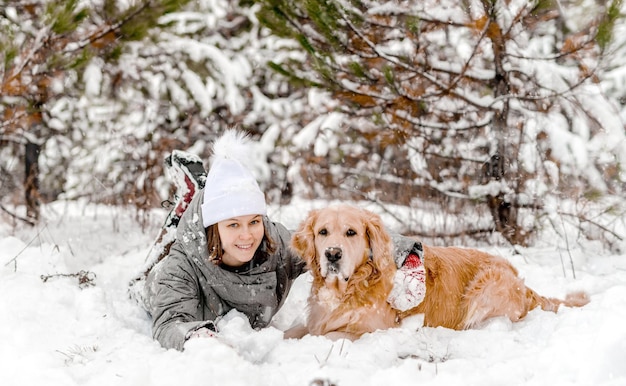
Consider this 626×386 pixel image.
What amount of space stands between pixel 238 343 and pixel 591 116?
420 cm

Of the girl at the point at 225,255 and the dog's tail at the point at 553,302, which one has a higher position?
the girl at the point at 225,255

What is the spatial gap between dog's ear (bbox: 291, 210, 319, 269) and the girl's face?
26cm

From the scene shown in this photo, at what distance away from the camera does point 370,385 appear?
2080 millimetres

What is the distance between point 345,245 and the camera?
303 centimetres

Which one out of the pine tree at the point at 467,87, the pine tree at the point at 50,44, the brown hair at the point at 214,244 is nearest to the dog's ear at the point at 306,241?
the brown hair at the point at 214,244

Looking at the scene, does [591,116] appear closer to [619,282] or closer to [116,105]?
[619,282]

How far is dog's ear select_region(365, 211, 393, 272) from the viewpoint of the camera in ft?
10.2

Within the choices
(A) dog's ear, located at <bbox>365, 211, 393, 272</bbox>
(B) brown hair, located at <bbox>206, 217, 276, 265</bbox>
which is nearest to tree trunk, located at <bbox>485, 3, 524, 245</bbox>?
(A) dog's ear, located at <bbox>365, 211, 393, 272</bbox>

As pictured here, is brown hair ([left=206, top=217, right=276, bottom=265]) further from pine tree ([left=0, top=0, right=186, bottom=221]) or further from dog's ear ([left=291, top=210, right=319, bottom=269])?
pine tree ([left=0, top=0, right=186, bottom=221])

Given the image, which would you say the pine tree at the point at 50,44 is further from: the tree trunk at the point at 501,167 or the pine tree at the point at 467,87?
the tree trunk at the point at 501,167

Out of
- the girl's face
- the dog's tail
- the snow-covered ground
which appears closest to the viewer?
the snow-covered ground

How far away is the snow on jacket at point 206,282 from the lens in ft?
9.80

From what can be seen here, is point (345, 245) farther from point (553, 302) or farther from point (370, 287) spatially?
point (553, 302)

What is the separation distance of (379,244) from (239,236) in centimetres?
85
